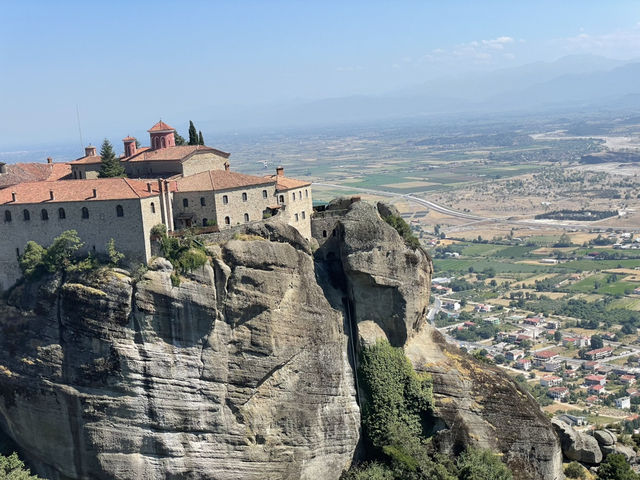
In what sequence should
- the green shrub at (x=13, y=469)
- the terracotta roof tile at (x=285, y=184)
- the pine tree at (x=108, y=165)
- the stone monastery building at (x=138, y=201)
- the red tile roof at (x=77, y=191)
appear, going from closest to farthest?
the green shrub at (x=13, y=469)
the stone monastery building at (x=138, y=201)
the red tile roof at (x=77, y=191)
the terracotta roof tile at (x=285, y=184)
the pine tree at (x=108, y=165)

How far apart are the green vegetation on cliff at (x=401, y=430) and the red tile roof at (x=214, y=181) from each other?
1280 centimetres

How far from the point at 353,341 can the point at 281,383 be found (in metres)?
5.69

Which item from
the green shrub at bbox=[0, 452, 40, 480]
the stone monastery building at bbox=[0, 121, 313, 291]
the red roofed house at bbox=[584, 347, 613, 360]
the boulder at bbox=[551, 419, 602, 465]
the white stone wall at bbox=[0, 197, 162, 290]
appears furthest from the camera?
Answer: the red roofed house at bbox=[584, 347, 613, 360]

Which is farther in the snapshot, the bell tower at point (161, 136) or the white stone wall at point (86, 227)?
the bell tower at point (161, 136)

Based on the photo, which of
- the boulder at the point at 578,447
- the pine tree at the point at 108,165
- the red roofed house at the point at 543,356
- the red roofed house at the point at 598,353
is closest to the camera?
the boulder at the point at 578,447

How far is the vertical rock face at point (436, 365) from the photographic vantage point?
150 feet

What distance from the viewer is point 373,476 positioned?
42719mm

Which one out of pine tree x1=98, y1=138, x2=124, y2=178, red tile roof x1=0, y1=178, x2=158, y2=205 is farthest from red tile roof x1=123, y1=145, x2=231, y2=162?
red tile roof x1=0, y1=178, x2=158, y2=205

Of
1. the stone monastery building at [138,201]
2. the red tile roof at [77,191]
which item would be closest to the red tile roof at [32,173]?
the stone monastery building at [138,201]

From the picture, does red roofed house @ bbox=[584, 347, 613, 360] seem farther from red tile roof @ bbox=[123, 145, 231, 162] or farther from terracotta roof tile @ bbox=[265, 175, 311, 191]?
red tile roof @ bbox=[123, 145, 231, 162]

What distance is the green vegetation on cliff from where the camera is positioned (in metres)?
43.2

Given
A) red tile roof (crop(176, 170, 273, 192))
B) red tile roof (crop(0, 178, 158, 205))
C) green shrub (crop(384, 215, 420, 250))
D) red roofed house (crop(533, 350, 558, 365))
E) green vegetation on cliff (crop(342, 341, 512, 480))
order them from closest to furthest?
1. red tile roof (crop(0, 178, 158, 205))
2. green vegetation on cliff (crop(342, 341, 512, 480))
3. red tile roof (crop(176, 170, 273, 192))
4. green shrub (crop(384, 215, 420, 250))
5. red roofed house (crop(533, 350, 558, 365))

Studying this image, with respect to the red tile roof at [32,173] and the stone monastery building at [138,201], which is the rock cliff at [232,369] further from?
the red tile roof at [32,173]

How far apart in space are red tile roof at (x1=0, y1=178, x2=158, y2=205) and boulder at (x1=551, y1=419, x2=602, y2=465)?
97.6ft
